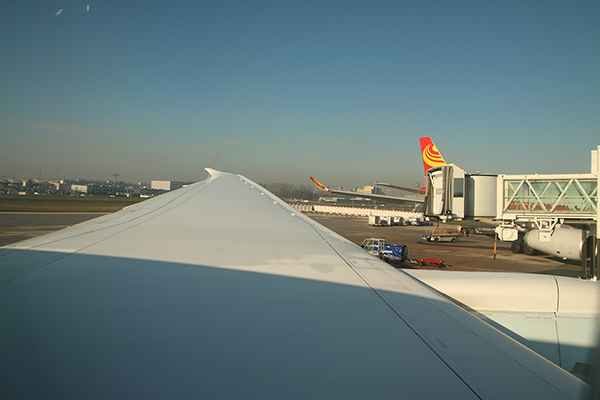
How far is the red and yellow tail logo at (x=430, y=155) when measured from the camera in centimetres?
2931

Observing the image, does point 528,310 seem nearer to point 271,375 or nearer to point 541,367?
point 541,367

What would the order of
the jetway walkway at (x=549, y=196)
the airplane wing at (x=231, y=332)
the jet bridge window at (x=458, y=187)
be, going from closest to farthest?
1. the airplane wing at (x=231, y=332)
2. the jetway walkway at (x=549, y=196)
3. the jet bridge window at (x=458, y=187)

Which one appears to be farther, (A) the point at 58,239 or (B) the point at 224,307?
(A) the point at 58,239

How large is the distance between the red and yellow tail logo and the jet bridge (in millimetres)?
13554

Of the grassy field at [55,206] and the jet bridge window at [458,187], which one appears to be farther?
the grassy field at [55,206]

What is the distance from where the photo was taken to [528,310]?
→ 4.74 metres

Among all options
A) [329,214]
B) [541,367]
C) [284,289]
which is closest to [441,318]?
[541,367]

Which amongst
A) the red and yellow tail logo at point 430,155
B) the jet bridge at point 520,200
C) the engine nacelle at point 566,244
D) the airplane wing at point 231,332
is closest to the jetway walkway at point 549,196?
the jet bridge at point 520,200

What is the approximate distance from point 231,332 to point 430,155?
3083 centimetres

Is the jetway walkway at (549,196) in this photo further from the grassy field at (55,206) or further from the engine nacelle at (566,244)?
the grassy field at (55,206)

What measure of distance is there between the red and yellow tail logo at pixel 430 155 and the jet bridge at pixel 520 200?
13554 millimetres

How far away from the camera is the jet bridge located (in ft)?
42.2

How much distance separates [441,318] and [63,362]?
9.37 ft

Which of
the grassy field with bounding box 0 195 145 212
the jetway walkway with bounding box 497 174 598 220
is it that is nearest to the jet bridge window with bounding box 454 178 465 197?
the jetway walkway with bounding box 497 174 598 220
